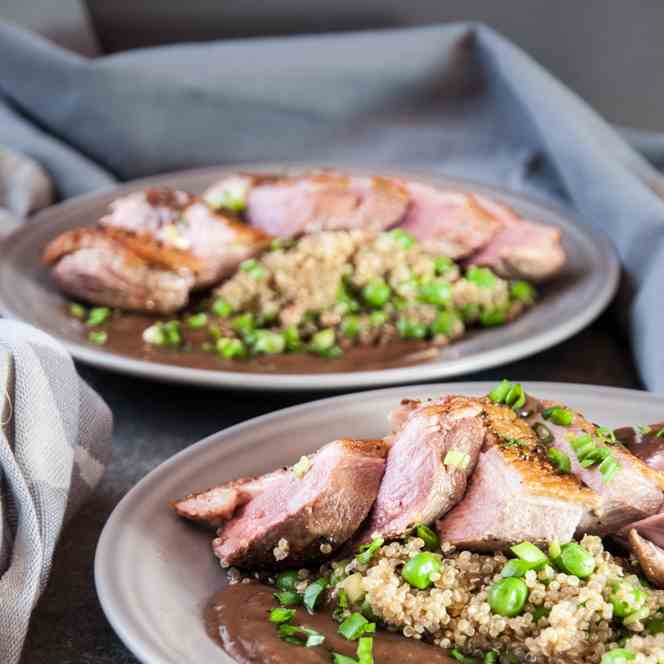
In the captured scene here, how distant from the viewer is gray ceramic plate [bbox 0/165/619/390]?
8.23 ft

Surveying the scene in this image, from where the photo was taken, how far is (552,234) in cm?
313

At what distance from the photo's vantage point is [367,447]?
1.92m

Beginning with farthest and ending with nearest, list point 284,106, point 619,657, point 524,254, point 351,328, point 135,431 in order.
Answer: point 284,106 < point 524,254 < point 351,328 < point 135,431 < point 619,657

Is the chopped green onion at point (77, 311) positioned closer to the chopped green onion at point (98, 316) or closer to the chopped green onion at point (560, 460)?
the chopped green onion at point (98, 316)

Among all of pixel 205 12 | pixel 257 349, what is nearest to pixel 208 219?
pixel 257 349

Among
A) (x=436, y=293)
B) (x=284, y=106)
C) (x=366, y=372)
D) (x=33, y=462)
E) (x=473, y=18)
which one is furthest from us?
(x=473, y=18)

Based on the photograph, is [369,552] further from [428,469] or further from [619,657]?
[619,657]

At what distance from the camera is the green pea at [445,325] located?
9.30 ft

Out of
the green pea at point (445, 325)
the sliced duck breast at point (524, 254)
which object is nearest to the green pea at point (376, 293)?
the green pea at point (445, 325)

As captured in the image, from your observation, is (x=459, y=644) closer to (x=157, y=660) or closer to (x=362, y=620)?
(x=362, y=620)

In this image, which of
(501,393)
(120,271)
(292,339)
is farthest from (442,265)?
(501,393)

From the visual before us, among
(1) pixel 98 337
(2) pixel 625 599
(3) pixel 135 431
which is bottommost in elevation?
(3) pixel 135 431

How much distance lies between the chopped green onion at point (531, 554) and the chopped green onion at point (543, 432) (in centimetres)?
26

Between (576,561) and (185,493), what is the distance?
0.71 m
